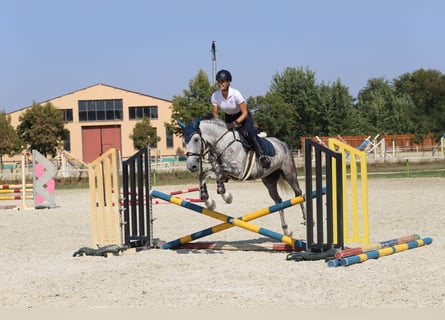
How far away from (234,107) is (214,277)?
8.63 feet

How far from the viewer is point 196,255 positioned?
8.49 m

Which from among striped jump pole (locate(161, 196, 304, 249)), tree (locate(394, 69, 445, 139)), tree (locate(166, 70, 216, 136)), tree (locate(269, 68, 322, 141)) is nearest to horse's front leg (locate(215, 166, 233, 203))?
striped jump pole (locate(161, 196, 304, 249))

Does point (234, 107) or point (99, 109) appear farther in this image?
point (99, 109)

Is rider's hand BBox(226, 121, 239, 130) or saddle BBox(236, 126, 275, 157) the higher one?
rider's hand BBox(226, 121, 239, 130)

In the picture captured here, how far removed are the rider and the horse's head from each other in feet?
1.46

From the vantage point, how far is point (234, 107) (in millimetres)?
8523

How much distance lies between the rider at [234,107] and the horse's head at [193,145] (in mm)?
444

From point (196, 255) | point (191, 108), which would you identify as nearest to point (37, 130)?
point (191, 108)

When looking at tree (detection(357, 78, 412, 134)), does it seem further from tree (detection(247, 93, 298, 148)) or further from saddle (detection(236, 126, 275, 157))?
saddle (detection(236, 126, 275, 157))

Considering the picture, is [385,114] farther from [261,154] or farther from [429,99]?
[261,154]

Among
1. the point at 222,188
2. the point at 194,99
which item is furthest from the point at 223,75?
the point at 194,99

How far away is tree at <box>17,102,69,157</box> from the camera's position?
4791 centimetres

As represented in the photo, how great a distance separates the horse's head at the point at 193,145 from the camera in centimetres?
805

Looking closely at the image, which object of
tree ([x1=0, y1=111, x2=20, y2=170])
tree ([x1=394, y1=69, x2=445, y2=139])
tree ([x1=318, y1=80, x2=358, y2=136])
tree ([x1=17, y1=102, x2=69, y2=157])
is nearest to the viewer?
tree ([x1=0, y1=111, x2=20, y2=170])
